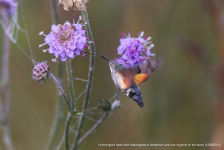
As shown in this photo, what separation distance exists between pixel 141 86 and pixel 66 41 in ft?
6.57

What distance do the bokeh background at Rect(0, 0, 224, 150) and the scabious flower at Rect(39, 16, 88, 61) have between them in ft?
4.85

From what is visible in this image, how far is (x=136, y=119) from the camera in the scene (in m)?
3.95

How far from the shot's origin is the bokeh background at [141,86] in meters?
3.91

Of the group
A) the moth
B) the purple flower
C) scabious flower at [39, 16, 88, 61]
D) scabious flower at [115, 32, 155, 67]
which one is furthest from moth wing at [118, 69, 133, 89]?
the purple flower

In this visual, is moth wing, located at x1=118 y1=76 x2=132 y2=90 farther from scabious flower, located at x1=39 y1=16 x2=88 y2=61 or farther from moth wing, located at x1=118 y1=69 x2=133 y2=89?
scabious flower, located at x1=39 y1=16 x2=88 y2=61

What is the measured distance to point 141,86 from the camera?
4000mm

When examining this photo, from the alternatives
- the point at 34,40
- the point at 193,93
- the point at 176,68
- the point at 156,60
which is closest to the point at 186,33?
the point at 176,68

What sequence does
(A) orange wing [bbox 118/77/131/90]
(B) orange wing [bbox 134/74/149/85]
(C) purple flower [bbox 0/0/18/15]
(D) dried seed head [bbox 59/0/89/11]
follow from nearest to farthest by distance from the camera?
(D) dried seed head [bbox 59/0/89/11] → (A) orange wing [bbox 118/77/131/90] → (B) orange wing [bbox 134/74/149/85] → (C) purple flower [bbox 0/0/18/15]

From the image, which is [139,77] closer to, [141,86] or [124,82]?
[124,82]

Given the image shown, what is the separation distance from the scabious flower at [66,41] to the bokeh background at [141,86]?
1479 mm

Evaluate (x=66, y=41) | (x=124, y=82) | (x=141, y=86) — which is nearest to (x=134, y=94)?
(x=124, y=82)

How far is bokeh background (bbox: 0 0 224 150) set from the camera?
3906 millimetres

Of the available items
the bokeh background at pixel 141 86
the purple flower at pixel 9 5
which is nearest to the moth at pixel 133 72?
the bokeh background at pixel 141 86

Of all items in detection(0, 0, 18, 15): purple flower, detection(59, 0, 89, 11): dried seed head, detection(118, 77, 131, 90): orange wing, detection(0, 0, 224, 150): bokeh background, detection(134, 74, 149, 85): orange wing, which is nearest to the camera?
detection(59, 0, 89, 11): dried seed head
